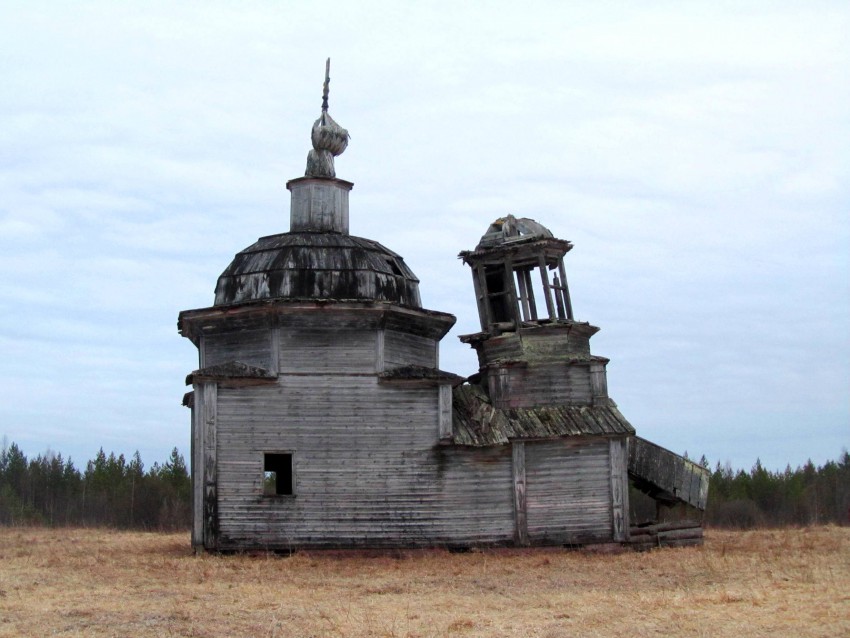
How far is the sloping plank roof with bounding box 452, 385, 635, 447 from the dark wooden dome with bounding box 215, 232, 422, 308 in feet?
10.2

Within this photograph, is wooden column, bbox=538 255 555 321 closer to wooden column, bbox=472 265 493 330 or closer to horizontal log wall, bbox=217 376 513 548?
wooden column, bbox=472 265 493 330

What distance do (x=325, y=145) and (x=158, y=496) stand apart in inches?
1573

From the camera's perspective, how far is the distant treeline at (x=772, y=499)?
188 ft

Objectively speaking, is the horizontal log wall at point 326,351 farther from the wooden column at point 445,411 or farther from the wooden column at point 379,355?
the wooden column at point 445,411

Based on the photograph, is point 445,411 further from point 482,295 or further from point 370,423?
point 482,295

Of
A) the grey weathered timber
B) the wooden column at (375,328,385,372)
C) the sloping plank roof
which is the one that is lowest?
the sloping plank roof

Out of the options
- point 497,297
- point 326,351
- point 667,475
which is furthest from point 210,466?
point 667,475

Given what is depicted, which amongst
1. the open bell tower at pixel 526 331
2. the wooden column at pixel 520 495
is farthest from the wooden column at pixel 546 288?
the wooden column at pixel 520 495

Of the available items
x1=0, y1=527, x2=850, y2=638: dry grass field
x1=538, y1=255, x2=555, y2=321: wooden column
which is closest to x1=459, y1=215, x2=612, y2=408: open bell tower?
x1=538, y1=255, x2=555, y2=321: wooden column

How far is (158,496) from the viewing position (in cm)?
6500

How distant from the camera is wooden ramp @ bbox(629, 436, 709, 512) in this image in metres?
29.1

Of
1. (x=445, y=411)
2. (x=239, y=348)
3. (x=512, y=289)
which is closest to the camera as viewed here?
(x=445, y=411)

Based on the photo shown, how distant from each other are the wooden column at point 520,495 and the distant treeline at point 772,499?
3015cm

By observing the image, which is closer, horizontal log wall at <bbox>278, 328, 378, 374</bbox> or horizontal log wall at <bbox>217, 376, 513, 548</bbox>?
horizontal log wall at <bbox>217, 376, 513, 548</bbox>
